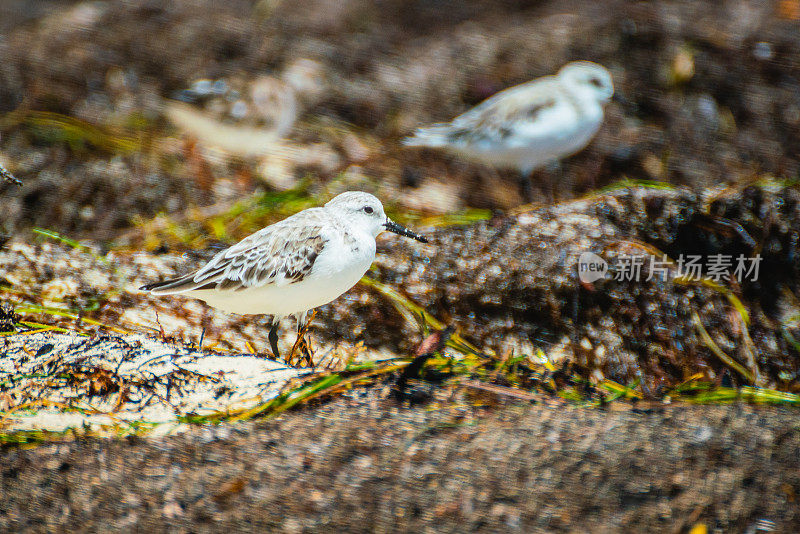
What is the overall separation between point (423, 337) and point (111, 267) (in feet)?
5.79

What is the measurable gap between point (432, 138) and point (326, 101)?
81.5 inches

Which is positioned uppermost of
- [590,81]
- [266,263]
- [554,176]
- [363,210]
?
[590,81]

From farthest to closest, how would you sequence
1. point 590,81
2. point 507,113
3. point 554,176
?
point 554,176 → point 590,81 → point 507,113

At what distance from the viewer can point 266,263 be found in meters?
3.37

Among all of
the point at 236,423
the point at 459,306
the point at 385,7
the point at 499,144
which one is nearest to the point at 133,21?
the point at 385,7

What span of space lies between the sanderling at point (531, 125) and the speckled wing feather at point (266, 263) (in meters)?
2.38

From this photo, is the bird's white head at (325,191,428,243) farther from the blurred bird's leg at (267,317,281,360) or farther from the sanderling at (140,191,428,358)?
the blurred bird's leg at (267,317,281,360)

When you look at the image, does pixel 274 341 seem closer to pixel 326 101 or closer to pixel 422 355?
pixel 422 355

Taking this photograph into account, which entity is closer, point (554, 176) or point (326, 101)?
point (554, 176)

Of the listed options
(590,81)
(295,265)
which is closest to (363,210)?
(295,265)

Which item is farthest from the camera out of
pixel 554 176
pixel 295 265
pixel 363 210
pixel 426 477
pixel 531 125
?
pixel 554 176

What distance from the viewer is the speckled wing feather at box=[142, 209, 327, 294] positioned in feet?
10.9

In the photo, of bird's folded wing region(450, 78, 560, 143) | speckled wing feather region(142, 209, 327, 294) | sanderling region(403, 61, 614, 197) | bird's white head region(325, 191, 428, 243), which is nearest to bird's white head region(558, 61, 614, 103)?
sanderling region(403, 61, 614, 197)

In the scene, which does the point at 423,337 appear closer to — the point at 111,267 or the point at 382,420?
the point at 382,420
